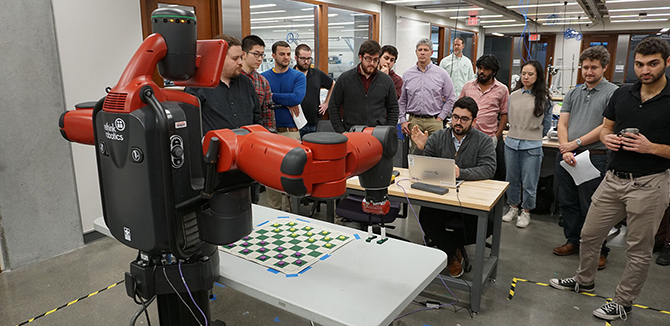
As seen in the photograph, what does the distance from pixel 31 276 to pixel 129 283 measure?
8.07 feet

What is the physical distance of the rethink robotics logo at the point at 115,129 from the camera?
1.04 m

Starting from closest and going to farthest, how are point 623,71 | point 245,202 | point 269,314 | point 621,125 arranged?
point 245,202 → point 621,125 → point 269,314 → point 623,71

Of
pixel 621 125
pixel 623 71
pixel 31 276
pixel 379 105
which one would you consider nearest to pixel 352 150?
pixel 621 125

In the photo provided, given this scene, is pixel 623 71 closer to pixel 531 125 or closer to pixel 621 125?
pixel 531 125

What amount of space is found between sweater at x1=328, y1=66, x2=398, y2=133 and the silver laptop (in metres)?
0.94

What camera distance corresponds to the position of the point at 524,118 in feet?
12.8

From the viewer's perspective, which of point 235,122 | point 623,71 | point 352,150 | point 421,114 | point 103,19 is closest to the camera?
point 352,150

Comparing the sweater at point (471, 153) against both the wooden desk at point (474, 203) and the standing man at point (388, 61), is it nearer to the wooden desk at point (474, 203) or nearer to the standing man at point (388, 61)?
the wooden desk at point (474, 203)

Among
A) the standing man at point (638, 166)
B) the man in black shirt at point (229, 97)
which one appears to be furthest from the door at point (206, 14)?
the standing man at point (638, 166)

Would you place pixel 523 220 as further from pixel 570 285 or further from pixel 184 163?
pixel 184 163

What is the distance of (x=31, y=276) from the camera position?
3098 mm

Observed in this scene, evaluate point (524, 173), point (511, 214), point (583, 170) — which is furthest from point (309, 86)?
point (583, 170)

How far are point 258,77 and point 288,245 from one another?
204cm

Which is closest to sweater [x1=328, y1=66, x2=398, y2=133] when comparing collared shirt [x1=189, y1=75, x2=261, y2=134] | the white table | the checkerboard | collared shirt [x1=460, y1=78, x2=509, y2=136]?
collared shirt [x1=460, y1=78, x2=509, y2=136]
